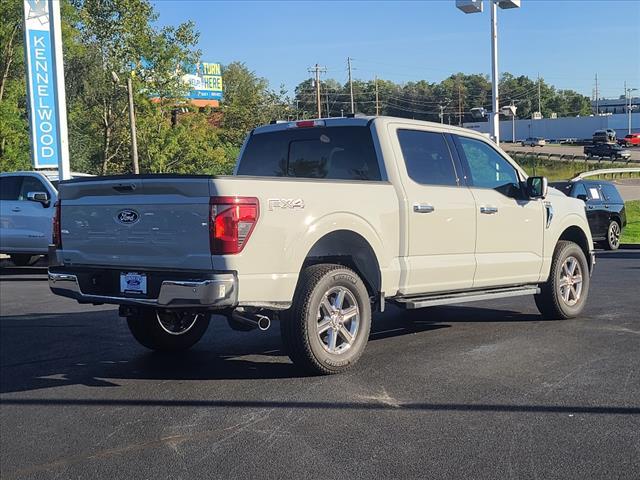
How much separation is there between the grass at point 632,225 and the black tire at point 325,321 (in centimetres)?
1569

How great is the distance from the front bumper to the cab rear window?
2.04 metres

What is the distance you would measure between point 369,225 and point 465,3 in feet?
59.6

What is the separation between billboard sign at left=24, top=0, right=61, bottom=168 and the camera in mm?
21406

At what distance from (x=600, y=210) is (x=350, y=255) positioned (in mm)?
13494

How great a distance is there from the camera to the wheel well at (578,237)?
28.9 feet

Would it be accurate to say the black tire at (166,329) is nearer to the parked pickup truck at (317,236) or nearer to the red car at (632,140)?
the parked pickup truck at (317,236)

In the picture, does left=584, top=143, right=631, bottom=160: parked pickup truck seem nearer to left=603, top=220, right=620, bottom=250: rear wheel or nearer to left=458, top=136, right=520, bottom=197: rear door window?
left=603, top=220, right=620, bottom=250: rear wheel

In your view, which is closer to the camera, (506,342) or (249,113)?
(506,342)

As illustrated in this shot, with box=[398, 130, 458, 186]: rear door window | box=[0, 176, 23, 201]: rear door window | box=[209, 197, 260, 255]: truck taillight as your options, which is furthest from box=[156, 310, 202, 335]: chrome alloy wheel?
box=[0, 176, 23, 201]: rear door window

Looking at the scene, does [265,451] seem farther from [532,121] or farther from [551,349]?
[532,121]

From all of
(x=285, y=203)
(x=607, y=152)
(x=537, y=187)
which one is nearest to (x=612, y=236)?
(x=537, y=187)

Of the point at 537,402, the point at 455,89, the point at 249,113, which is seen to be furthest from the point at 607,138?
the point at 537,402

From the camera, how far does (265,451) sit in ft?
14.3

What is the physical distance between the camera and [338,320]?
19.7 ft
